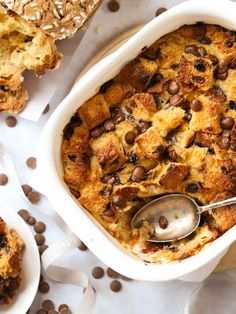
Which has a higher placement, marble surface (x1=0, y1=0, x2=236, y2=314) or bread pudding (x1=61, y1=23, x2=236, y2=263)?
bread pudding (x1=61, y1=23, x2=236, y2=263)

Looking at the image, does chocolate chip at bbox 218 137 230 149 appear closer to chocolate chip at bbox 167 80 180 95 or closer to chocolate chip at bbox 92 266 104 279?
chocolate chip at bbox 167 80 180 95

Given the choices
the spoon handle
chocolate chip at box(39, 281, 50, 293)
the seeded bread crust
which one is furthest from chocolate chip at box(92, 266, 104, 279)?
the seeded bread crust

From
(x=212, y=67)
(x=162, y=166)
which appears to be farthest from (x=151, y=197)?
(x=212, y=67)

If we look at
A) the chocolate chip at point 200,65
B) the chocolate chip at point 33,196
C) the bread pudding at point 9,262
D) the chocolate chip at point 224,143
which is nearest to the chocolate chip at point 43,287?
the bread pudding at point 9,262

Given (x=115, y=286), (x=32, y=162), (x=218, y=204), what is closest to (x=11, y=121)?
(x=32, y=162)

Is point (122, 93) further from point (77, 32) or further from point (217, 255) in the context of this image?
point (217, 255)

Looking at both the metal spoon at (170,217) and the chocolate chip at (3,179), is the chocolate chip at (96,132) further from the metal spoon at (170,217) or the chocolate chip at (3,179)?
the chocolate chip at (3,179)
